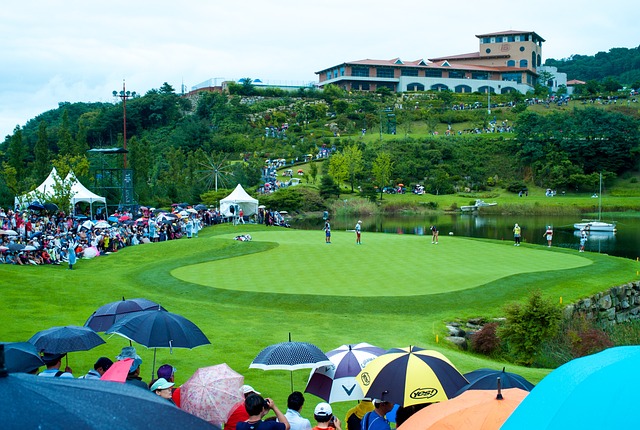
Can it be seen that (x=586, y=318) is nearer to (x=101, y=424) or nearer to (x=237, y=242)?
(x=237, y=242)

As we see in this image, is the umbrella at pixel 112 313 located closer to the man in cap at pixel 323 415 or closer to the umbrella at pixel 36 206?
the man in cap at pixel 323 415

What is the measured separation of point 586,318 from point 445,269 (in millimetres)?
7209

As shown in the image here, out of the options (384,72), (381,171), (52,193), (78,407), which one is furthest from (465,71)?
(78,407)

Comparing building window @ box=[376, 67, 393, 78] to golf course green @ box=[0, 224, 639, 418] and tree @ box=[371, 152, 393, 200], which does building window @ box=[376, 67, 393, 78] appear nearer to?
tree @ box=[371, 152, 393, 200]

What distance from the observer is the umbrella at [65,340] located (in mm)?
11477

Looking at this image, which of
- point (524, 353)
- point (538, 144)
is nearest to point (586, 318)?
point (524, 353)

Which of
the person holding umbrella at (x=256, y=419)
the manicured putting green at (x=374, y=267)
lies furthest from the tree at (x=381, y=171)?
the person holding umbrella at (x=256, y=419)

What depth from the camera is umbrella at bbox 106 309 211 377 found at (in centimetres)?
1164

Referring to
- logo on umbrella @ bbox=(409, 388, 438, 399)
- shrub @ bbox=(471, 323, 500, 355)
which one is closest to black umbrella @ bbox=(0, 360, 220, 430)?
logo on umbrella @ bbox=(409, 388, 438, 399)

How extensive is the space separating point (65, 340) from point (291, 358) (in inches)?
158

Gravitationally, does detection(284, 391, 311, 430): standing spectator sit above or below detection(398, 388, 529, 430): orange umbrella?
below

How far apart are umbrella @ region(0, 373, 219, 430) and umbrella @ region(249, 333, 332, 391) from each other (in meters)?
6.00

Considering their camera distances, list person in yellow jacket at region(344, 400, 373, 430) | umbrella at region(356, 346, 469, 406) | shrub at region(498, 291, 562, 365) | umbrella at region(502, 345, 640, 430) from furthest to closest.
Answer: shrub at region(498, 291, 562, 365) < person in yellow jacket at region(344, 400, 373, 430) < umbrella at region(356, 346, 469, 406) < umbrella at region(502, 345, 640, 430)

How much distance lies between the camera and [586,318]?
24.0 meters
